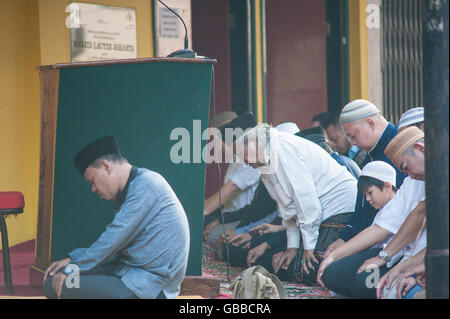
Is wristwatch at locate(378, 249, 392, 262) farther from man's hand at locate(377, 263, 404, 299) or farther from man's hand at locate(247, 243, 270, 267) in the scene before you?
man's hand at locate(247, 243, 270, 267)

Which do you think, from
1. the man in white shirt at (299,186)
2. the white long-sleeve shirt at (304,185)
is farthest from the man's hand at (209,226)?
the white long-sleeve shirt at (304,185)

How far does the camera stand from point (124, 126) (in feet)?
12.1

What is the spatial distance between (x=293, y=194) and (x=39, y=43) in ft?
8.83

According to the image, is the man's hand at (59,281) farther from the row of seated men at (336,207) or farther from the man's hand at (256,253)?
the man's hand at (256,253)

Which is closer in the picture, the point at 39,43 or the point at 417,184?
the point at 417,184

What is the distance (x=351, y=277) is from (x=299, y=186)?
2.59 ft

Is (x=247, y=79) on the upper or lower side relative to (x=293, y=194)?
upper

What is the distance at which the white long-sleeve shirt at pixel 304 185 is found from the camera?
4.60 meters

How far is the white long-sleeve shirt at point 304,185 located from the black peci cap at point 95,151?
4.36ft

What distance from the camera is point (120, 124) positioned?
→ 3695mm

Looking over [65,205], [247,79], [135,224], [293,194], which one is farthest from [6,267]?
[247,79]

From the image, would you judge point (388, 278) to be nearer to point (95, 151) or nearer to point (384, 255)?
point (384, 255)

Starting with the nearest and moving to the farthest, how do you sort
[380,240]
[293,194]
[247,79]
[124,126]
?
[124,126] < [380,240] < [293,194] < [247,79]
